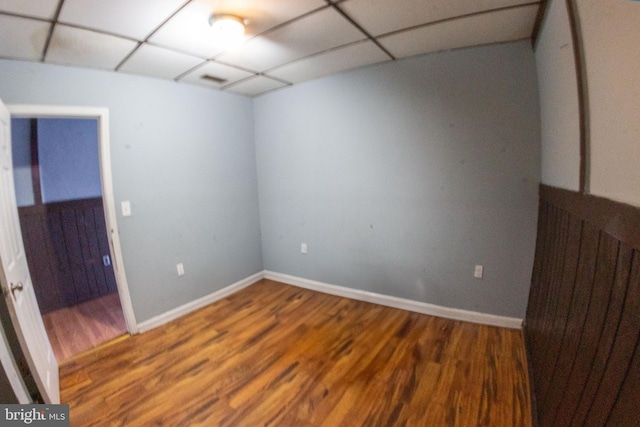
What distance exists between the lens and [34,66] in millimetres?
1800

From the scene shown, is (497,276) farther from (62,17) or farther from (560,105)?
(62,17)

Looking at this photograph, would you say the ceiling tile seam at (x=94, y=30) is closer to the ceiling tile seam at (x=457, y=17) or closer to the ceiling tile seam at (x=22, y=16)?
the ceiling tile seam at (x=22, y=16)

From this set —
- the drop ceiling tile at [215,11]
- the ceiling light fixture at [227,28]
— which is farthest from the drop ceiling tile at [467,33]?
the ceiling light fixture at [227,28]

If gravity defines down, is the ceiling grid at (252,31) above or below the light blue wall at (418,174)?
above

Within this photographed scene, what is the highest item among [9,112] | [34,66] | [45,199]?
[34,66]

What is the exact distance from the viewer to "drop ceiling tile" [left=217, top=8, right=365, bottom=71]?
155cm

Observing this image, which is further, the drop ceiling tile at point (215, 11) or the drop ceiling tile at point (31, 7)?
the drop ceiling tile at point (215, 11)

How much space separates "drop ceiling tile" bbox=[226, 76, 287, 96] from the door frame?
127 cm

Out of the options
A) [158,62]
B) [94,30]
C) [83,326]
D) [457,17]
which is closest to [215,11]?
[94,30]

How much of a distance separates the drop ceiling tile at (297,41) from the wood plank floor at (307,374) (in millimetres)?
2352

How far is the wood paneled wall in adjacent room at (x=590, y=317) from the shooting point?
2.17 ft

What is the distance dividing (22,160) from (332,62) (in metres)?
3.49

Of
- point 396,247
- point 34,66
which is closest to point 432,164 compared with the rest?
point 396,247

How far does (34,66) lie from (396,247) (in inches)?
128
